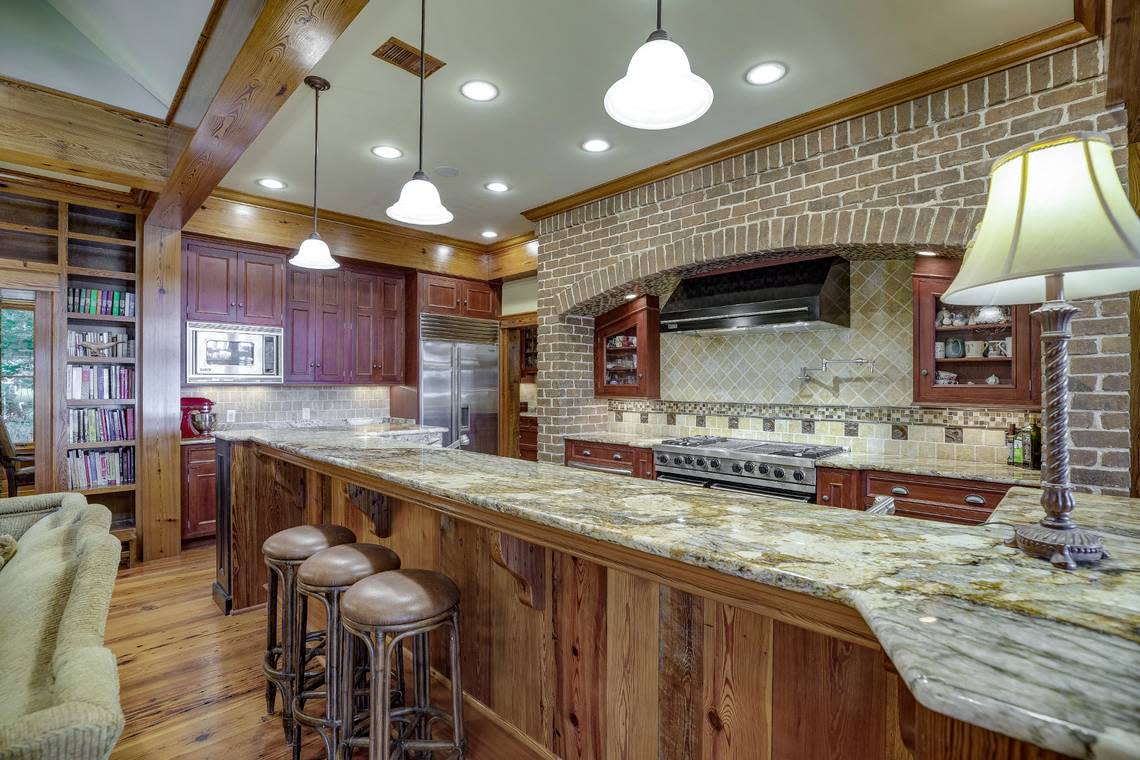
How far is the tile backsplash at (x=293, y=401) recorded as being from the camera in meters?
4.76

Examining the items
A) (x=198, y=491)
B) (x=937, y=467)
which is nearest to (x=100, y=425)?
(x=198, y=491)

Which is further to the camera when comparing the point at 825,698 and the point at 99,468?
the point at 99,468

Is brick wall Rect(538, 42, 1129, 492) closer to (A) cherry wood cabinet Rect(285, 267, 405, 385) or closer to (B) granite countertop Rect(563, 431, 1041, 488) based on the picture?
(B) granite countertop Rect(563, 431, 1041, 488)

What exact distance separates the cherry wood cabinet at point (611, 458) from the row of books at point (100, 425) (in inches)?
129

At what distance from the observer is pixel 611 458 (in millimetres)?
4352

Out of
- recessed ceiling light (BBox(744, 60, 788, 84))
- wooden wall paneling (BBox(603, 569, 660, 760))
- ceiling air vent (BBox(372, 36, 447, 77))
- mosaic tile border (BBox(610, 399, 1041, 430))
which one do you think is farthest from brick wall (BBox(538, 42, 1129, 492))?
wooden wall paneling (BBox(603, 569, 660, 760))

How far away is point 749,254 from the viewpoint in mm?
3445

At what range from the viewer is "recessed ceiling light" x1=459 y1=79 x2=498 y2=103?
277cm

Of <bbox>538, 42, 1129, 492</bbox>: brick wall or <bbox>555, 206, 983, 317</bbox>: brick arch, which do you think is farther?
<bbox>555, 206, 983, 317</bbox>: brick arch

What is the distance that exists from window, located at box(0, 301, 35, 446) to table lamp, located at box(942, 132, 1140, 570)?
16.0 ft

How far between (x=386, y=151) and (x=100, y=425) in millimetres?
2848

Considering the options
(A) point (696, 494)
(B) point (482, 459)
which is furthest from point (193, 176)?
(A) point (696, 494)

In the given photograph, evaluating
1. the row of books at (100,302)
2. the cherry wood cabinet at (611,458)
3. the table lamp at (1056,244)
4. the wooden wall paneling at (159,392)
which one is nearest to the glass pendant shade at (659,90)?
the table lamp at (1056,244)

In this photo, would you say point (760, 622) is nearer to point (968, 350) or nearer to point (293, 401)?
point (968, 350)
